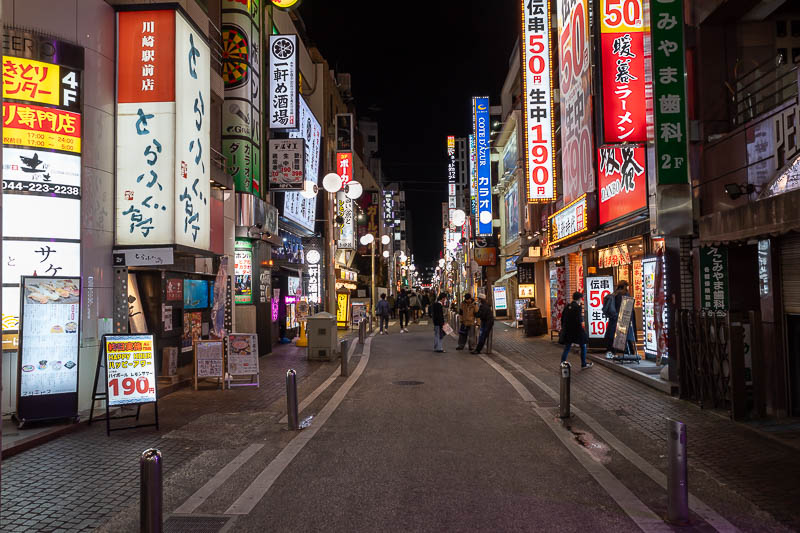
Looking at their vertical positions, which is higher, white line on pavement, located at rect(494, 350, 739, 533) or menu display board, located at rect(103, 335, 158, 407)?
menu display board, located at rect(103, 335, 158, 407)

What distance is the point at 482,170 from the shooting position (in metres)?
38.9

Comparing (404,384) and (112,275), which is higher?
(112,275)

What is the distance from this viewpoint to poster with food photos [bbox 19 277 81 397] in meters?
9.02

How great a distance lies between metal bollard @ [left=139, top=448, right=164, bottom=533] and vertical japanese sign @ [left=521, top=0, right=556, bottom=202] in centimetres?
2222

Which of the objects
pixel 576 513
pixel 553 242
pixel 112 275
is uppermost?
pixel 553 242

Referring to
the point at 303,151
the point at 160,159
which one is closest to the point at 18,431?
the point at 160,159

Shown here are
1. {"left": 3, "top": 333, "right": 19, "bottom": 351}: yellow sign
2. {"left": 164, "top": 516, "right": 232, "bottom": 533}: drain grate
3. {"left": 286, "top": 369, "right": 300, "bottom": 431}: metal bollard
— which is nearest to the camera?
{"left": 164, "top": 516, "right": 232, "bottom": 533}: drain grate

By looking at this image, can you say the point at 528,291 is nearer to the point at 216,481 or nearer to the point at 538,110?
the point at 538,110

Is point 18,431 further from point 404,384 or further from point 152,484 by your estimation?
point 404,384

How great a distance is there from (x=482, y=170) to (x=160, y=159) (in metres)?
29.1

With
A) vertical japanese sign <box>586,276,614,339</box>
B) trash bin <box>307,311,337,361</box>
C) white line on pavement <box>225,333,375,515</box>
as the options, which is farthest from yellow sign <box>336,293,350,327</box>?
white line on pavement <box>225,333,375,515</box>

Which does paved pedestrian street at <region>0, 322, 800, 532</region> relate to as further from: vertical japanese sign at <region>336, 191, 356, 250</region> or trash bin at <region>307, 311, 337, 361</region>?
vertical japanese sign at <region>336, 191, 356, 250</region>

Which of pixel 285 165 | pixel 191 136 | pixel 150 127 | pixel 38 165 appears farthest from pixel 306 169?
pixel 38 165

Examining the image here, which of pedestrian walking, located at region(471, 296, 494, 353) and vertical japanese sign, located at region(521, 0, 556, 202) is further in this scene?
vertical japanese sign, located at region(521, 0, 556, 202)
